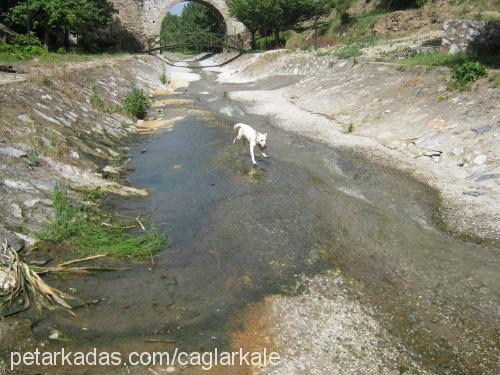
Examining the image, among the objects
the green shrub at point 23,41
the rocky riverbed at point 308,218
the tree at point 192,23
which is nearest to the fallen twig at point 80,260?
the rocky riverbed at point 308,218

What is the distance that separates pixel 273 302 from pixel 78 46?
4278 centimetres

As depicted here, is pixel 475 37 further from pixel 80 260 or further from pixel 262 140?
pixel 80 260

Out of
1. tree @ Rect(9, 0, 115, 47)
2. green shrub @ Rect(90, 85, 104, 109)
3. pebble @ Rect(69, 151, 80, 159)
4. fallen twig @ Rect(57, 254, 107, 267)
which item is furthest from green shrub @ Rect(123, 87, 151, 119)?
tree @ Rect(9, 0, 115, 47)

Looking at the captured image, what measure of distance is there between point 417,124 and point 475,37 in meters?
7.22

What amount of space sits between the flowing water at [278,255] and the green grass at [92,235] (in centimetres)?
37

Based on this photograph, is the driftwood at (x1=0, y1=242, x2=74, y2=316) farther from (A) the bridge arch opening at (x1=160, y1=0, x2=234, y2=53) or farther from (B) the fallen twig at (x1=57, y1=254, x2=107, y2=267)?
(A) the bridge arch opening at (x1=160, y1=0, x2=234, y2=53)

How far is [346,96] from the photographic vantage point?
20125mm

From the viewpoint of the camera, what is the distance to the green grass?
7051mm

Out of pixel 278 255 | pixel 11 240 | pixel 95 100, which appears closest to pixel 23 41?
pixel 95 100

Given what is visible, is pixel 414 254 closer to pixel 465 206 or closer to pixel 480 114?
pixel 465 206

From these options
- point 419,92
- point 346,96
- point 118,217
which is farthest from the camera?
point 346,96

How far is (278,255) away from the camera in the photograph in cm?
746

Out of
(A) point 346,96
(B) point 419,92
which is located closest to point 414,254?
(B) point 419,92

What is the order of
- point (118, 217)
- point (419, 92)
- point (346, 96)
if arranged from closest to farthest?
point (118, 217) → point (419, 92) → point (346, 96)
